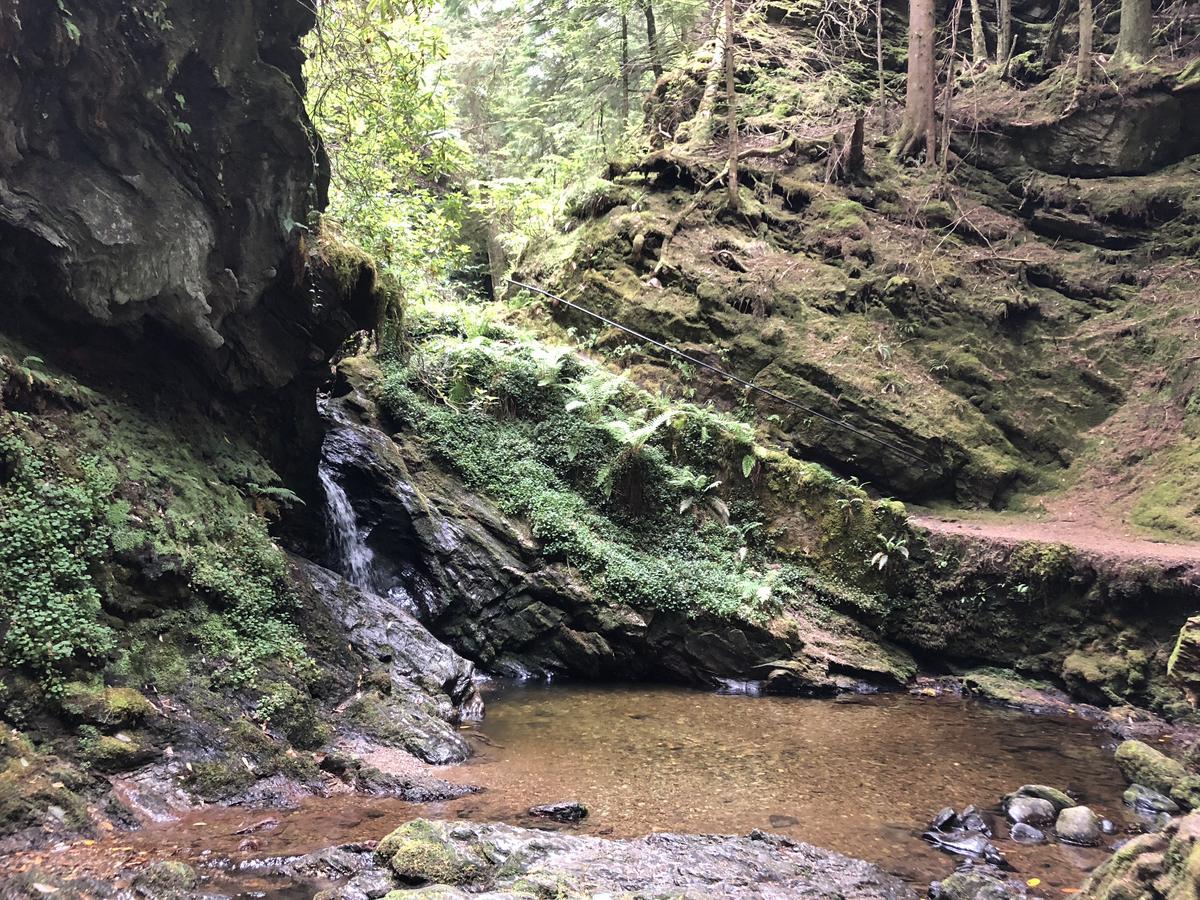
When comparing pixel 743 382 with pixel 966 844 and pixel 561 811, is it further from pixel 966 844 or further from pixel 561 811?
pixel 561 811

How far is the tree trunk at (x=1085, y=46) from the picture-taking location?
16.4 meters

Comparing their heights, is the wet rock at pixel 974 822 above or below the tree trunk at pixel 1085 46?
below

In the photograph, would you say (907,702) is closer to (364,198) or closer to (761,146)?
(364,198)

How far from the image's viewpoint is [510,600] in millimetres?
10516

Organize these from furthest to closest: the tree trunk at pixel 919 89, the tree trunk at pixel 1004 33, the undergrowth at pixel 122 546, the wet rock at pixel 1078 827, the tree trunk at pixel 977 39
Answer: the tree trunk at pixel 977 39 < the tree trunk at pixel 1004 33 < the tree trunk at pixel 919 89 < the wet rock at pixel 1078 827 < the undergrowth at pixel 122 546

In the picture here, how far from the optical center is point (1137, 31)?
53.4 feet

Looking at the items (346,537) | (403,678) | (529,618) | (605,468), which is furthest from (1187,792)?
(346,537)

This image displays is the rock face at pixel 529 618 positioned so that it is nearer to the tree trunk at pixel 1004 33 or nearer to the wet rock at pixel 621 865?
the wet rock at pixel 621 865

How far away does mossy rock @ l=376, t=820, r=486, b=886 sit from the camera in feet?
13.4

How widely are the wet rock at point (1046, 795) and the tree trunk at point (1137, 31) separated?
17.5 metres

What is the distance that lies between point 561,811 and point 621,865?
1.03m

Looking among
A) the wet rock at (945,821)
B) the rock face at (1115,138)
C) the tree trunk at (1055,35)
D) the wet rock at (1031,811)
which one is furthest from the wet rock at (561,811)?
the tree trunk at (1055,35)

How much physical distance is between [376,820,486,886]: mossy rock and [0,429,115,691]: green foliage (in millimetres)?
2519

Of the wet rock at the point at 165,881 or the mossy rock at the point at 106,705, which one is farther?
the mossy rock at the point at 106,705
